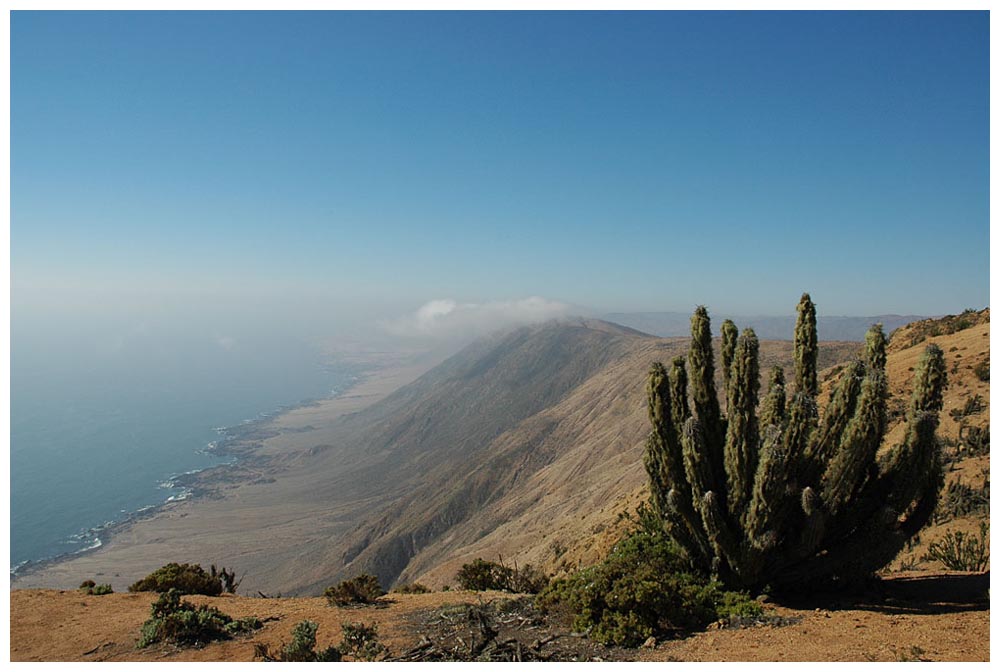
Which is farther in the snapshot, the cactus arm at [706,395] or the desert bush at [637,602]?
the cactus arm at [706,395]

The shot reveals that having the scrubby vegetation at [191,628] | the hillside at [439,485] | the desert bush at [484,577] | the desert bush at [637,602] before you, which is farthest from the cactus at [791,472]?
the hillside at [439,485]

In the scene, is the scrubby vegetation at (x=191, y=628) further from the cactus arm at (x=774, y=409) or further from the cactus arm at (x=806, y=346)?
the cactus arm at (x=806, y=346)

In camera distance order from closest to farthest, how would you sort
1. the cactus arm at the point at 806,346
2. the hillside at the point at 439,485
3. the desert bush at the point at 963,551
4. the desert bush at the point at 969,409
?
the cactus arm at the point at 806,346, the desert bush at the point at 963,551, the desert bush at the point at 969,409, the hillside at the point at 439,485

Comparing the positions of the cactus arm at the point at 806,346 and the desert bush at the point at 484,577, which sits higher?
the cactus arm at the point at 806,346

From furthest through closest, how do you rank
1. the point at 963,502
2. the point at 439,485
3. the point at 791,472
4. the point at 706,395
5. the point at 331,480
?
the point at 331,480
the point at 439,485
the point at 963,502
the point at 706,395
the point at 791,472

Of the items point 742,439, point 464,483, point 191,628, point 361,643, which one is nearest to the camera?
point 361,643

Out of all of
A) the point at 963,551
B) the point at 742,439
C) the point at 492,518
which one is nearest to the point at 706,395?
the point at 742,439

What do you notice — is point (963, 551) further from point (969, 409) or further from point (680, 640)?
point (969, 409)

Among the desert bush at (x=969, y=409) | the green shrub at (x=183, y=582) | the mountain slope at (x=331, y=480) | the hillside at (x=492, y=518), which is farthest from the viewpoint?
the mountain slope at (x=331, y=480)
